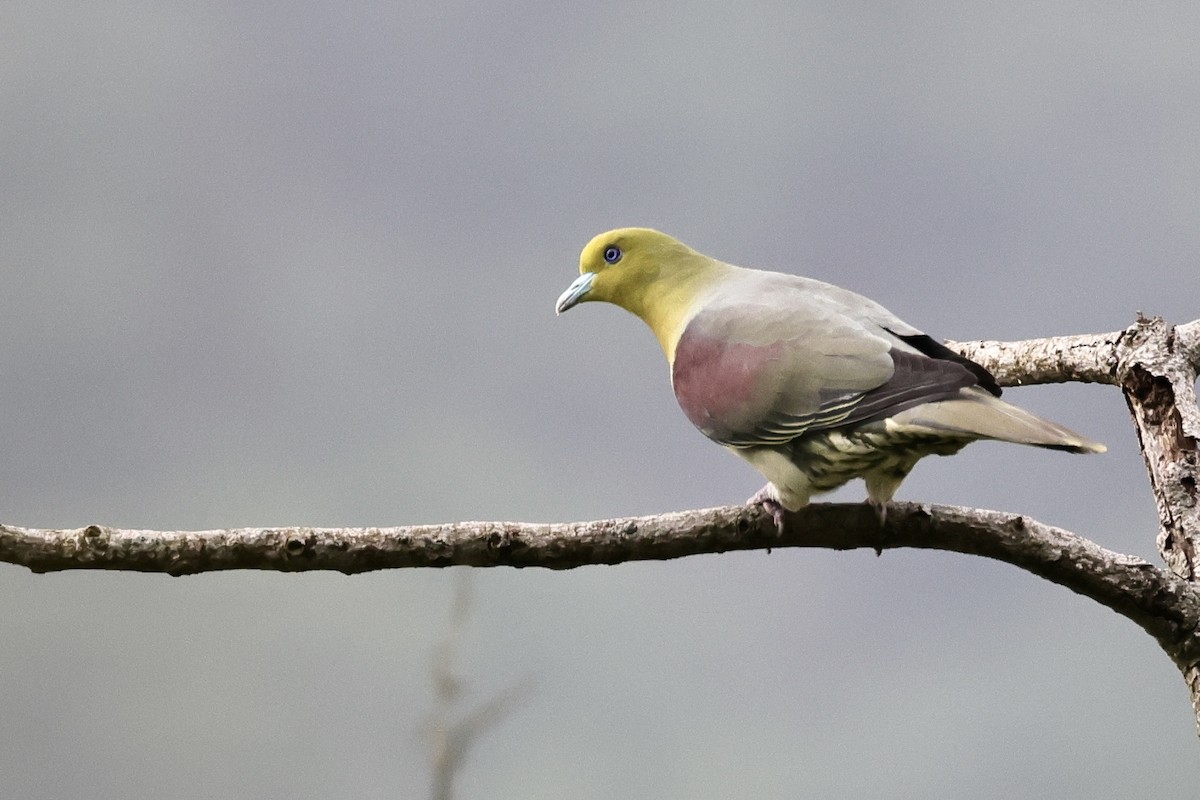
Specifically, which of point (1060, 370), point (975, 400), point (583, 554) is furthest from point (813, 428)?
point (1060, 370)

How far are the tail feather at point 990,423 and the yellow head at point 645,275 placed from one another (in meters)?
0.83

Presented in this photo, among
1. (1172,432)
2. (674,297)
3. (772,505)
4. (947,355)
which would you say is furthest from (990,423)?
(1172,432)

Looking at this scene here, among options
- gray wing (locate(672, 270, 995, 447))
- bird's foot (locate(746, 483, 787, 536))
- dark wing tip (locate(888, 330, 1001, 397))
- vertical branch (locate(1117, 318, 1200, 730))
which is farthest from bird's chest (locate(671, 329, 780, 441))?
vertical branch (locate(1117, 318, 1200, 730))

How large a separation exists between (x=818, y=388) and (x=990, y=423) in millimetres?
404

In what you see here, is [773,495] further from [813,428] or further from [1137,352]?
[1137,352]

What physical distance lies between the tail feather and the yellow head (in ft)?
2.72

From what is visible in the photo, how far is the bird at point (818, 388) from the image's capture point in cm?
236

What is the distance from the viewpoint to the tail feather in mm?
2158

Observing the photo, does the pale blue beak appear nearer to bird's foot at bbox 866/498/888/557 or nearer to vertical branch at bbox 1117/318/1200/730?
bird's foot at bbox 866/498/888/557

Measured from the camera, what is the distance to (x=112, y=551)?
2.56 metres

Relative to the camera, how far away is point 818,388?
2543mm

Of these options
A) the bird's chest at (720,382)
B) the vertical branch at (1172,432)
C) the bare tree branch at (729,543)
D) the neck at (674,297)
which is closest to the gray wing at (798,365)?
the bird's chest at (720,382)

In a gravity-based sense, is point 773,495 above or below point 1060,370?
below

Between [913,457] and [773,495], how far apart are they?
1.09ft
